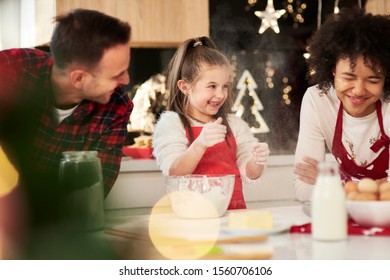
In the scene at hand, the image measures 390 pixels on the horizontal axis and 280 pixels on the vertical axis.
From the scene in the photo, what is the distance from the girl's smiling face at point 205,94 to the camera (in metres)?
1.27

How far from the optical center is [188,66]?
4.31 ft

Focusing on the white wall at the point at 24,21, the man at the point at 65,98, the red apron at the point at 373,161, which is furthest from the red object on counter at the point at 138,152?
the red apron at the point at 373,161

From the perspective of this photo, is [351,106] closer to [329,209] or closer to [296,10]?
[296,10]

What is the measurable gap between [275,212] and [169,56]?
62 cm

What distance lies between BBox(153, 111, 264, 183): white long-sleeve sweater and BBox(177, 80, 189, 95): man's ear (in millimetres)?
53

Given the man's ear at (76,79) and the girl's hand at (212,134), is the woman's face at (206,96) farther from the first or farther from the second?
the man's ear at (76,79)

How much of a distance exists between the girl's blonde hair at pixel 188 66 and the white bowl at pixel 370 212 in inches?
19.7

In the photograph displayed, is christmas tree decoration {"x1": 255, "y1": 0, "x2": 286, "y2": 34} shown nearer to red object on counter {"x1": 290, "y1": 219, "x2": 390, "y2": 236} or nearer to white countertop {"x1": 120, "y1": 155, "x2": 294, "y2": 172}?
white countertop {"x1": 120, "y1": 155, "x2": 294, "y2": 172}

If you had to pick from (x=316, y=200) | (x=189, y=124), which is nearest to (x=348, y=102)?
(x=189, y=124)

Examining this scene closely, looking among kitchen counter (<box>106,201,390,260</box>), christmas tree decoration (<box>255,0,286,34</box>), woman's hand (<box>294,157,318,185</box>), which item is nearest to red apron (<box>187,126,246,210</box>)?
woman's hand (<box>294,157,318,185</box>)

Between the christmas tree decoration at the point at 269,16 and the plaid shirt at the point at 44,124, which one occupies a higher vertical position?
the christmas tree decoration at the point at 269,16

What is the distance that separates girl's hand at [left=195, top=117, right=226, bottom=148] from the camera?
3.91 feet

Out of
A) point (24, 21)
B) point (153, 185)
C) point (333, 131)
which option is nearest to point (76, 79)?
point (24, 21)

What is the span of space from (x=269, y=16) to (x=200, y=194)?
0.83 metres
